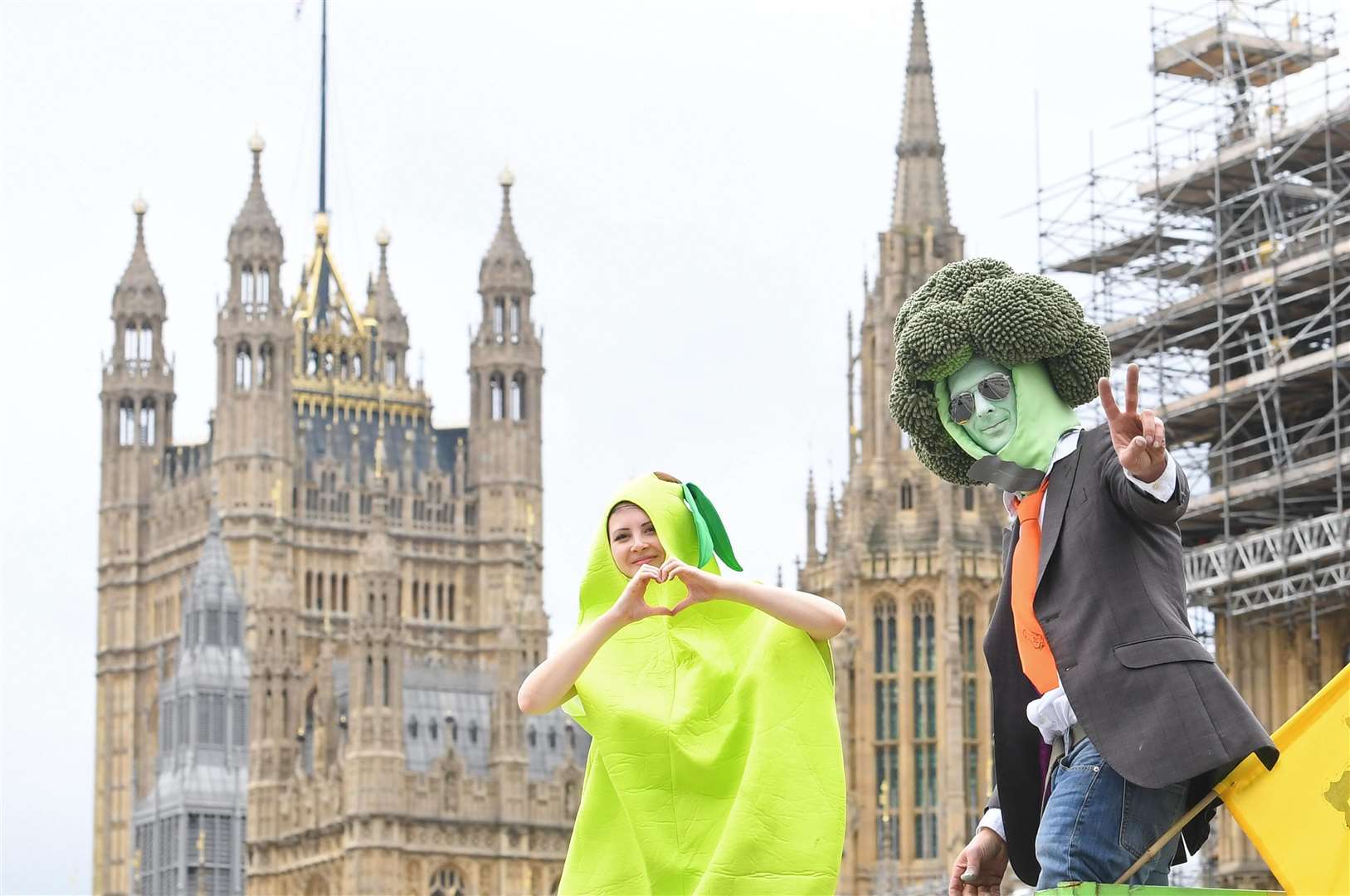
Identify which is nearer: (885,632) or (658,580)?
(658,580)

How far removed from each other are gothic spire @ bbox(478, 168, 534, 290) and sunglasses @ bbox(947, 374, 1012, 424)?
80.3 m

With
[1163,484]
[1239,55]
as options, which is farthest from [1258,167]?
[1163,484]

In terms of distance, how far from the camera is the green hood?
23.3 ft

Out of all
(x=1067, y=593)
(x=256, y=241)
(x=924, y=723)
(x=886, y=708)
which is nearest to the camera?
(x=1067, y=593)

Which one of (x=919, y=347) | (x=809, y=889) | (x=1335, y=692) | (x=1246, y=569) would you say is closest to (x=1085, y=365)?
(x=919, y=347)

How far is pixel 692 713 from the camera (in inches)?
320

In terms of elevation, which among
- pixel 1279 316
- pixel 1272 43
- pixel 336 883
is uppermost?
pixel 1272 43

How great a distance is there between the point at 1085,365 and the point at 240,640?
69.9m

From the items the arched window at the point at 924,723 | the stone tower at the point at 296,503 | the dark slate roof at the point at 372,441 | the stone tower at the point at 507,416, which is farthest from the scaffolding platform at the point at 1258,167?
the dark slate roof at the point at 372,441

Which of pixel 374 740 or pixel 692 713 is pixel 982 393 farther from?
pixel 374 740

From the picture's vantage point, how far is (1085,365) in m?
7.16

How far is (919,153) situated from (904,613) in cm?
1074

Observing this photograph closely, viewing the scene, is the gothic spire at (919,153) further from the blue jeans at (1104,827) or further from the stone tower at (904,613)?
the blue jeans at (1104,827)

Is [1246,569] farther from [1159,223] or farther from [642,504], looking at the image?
[642,504]
